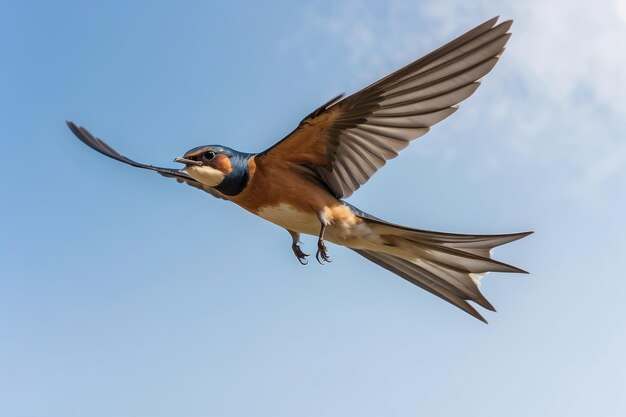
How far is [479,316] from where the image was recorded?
4832mm

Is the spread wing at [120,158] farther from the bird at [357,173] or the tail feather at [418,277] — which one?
the tail feather at [418,277]

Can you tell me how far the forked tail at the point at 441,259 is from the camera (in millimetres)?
4625

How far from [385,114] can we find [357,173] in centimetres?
41

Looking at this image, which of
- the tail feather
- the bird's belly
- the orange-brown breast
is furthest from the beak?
the tail feather

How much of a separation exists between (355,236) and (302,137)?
66cm

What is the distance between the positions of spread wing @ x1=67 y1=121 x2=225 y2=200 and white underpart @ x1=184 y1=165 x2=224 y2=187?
408 millimetres

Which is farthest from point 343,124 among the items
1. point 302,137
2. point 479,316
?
point 479,316

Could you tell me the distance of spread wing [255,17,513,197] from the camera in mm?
3801

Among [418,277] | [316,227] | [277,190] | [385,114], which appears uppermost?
[385,114]

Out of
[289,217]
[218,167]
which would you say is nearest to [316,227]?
[289,217]

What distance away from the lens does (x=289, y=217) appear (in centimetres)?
457

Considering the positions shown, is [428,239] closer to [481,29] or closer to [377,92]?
[377,92]

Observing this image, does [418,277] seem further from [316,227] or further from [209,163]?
[209,163]

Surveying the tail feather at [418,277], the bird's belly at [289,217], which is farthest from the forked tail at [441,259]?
the bird's belly at [289,217]
